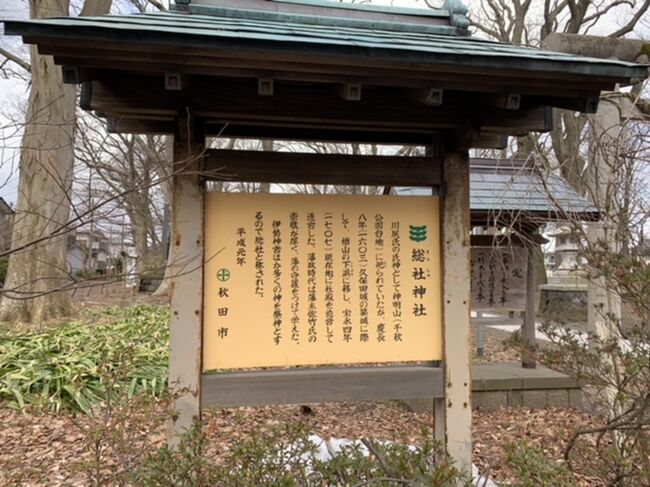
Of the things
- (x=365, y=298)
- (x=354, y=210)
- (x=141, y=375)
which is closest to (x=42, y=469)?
(x=141, y=375)

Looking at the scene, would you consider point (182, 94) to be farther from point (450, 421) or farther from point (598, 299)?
point (598, 299)

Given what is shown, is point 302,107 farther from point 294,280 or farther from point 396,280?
point 396,280

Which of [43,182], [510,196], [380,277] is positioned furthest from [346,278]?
[43,182]

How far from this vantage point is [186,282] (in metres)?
2.69

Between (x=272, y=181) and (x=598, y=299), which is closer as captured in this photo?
(x=272, y=181)

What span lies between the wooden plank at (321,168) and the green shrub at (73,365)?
1.91 meters

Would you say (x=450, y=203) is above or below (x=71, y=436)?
above

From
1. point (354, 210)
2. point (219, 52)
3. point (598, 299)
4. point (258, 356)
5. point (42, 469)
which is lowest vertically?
point (42, 469)

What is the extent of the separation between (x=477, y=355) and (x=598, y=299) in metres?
4.47

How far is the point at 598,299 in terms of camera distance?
11.9ft

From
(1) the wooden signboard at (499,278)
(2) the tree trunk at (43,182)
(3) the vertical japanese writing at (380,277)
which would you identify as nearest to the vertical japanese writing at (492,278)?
(1) the wooden signboard at (499,278)

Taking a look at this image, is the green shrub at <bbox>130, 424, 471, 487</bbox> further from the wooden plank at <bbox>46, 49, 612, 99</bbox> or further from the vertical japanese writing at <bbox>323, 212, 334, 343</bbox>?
the wooden plank at <bbox>46, 49, 612, 99</bbox>

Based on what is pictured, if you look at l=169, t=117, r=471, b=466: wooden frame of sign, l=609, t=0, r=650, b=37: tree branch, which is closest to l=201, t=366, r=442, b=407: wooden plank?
l=169, t=117, r=471, b=466: wooden frame of sign

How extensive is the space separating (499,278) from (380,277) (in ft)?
11.7
